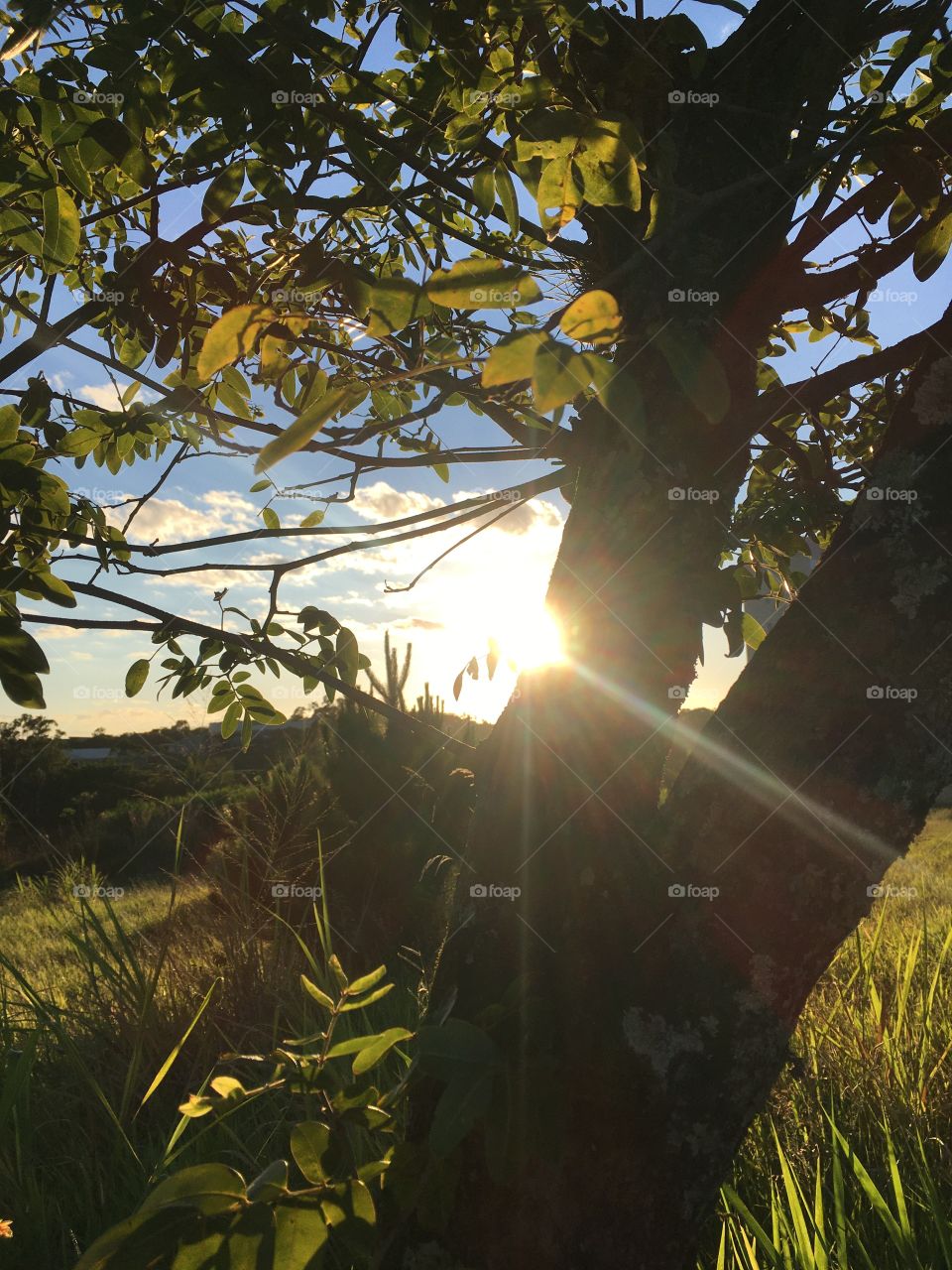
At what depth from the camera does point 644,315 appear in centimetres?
149

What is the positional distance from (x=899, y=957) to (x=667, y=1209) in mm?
3212

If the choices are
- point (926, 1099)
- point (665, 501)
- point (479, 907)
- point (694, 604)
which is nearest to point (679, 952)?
point (479, 907)

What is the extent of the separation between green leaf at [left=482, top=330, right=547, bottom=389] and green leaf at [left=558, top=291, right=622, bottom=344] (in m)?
0.08

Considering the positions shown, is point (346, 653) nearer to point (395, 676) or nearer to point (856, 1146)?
point (856, 1146)

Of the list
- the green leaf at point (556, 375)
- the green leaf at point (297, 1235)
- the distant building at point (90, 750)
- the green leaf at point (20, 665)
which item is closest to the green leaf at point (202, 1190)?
the green leaf at point (297, 1235)

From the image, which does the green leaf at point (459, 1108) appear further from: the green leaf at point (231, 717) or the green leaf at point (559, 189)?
the green leaf at point (231, 717)

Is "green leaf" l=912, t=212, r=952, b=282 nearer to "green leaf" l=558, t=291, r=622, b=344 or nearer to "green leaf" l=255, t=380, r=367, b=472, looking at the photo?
"green leaf" l=558, t=291, r=622, b=344

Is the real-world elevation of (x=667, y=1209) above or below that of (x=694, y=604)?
below

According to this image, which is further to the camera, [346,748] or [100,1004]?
[346,748]

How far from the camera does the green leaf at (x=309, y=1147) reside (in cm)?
107

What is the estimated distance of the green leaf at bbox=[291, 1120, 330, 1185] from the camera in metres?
1.07

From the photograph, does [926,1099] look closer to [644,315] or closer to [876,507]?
[876,507]

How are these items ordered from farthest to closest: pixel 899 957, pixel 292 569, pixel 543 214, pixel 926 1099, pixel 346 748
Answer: pixel 346 748 → pixel 899 957 → pixel 926 1099 → pixel 292 569 → pixel 543 214

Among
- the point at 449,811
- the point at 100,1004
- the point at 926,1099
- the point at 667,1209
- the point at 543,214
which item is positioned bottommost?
the point at 926,1099
